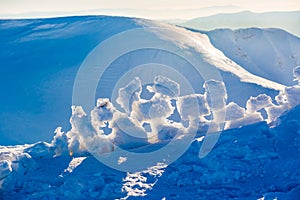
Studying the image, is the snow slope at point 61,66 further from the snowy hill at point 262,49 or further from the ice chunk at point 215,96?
the ice chunk at point 215,96

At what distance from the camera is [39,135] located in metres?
46.3

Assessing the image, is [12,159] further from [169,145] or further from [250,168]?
[250,168]

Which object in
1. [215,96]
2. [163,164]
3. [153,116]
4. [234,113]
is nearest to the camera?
[163,164]

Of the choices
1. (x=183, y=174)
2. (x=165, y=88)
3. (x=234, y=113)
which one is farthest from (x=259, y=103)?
(x=183, y=174)

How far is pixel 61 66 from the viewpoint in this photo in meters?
63.3

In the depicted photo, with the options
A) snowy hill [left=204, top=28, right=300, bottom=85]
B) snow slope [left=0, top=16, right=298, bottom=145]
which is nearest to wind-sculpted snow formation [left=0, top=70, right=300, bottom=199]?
snow slope [left=0, top=16, right=298, bottom=145]

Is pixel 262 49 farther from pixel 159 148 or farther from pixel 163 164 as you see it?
pixel 163 164

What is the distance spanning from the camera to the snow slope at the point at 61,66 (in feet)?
166

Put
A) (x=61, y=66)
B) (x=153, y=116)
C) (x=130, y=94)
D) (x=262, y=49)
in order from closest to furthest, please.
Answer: (x=153, y=116) < (x=130, y=94) < (x=61, y=66) < (x=262, y=49)

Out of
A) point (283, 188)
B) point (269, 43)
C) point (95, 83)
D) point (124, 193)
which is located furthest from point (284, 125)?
point (269, 43)

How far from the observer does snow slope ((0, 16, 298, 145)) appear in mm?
50688

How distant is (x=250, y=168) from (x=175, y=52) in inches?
1571

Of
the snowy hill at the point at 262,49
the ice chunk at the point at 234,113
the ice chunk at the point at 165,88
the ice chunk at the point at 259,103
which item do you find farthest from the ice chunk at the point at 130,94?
the snowy hill at the point at 262,49

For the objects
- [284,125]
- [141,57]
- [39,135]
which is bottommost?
[39,135]
